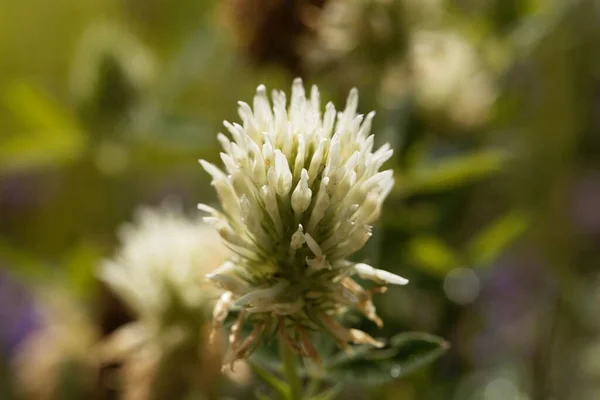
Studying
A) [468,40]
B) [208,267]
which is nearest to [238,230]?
[208,267]

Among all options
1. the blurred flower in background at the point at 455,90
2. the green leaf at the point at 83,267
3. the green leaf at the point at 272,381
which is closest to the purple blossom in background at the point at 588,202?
the blurred flower in background at the point at 455,90

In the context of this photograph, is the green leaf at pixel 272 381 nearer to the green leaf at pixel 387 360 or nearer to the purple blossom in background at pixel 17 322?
the green leaf at pixel 387 360

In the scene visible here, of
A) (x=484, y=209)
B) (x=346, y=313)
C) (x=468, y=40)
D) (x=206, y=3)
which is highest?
(x=206, y=3)

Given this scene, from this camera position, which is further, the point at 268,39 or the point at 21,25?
the point at 21,25

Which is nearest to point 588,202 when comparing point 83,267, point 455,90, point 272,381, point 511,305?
point 511,305

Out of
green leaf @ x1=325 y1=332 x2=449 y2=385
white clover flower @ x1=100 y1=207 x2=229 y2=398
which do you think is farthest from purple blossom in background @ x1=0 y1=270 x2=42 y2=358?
green leaf @ x1=325 y1=332 x2=449 y2=385

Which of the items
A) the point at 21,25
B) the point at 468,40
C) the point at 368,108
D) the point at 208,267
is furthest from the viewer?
the point at 21,25

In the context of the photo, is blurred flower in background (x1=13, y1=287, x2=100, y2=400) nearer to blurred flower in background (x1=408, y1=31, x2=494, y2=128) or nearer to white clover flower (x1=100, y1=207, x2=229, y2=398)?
white clover flower (x1=100, y1=207, x2=229, y2=398)

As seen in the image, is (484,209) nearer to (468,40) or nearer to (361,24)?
(468,40)
